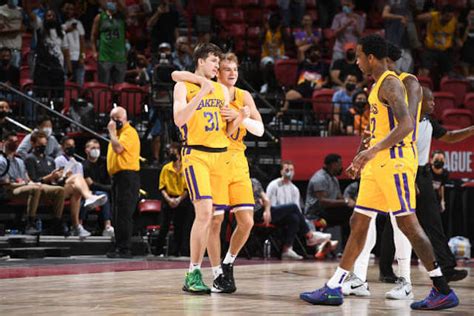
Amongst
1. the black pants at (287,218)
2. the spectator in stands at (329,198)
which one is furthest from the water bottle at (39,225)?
the spectator in stands at (329,198)

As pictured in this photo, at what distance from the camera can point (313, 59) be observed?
19578 mm

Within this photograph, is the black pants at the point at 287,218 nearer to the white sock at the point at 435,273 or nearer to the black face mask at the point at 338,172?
the black face mask at the point at 338,172

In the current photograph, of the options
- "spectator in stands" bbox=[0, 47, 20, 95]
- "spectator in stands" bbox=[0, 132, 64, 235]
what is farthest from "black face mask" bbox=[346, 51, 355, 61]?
"spectator in stands" bbox=[0, 132, 64, 235]

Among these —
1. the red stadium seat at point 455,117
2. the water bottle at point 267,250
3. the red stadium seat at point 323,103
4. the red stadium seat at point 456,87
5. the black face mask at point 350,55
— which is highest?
the black face mask at point 350,55

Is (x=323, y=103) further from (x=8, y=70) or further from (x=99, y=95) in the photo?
(x=8, y=70)

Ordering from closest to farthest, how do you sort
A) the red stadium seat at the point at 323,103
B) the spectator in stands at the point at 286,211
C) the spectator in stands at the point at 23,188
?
the spectator in stands at the point at 23,188 → the spectator in stands at the point at 286,211 → the red stadium seat at the point at 323,103

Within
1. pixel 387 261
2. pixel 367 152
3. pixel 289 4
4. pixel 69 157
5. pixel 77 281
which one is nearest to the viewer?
pixel 367 152

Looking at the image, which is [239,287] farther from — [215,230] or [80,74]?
[80,74]

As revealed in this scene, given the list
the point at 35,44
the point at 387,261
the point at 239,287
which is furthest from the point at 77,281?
the point at 35,44

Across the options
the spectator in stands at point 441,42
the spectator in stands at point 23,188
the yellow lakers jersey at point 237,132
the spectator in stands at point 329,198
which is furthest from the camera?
the spectator in stands at point 441,42

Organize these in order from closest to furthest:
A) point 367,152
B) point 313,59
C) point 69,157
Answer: point 367,152
point 69,157
point 313,59

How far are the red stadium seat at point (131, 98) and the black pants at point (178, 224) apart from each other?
3.37m

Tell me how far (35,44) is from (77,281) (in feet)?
31.3

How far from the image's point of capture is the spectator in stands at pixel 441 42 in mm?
21109
